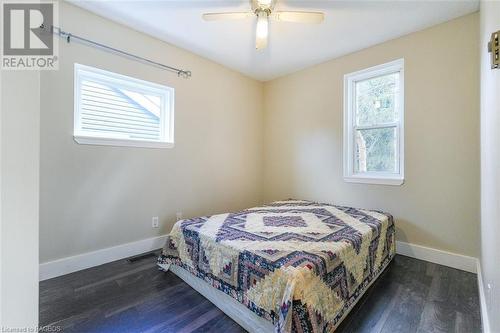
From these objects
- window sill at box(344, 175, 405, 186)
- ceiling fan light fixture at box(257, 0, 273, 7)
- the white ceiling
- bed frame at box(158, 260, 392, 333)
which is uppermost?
the white ceiling

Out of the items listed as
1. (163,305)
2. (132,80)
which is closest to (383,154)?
(163,305)

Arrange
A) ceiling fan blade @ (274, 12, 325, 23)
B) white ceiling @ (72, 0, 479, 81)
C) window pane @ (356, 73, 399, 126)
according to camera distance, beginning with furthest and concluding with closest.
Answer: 1. window pane @ (356, 73, 399, 126)
2. white ceiling @ (72, 0, 479, 81)
3. ceiling fan blade @ (274, 12, 325, 23)

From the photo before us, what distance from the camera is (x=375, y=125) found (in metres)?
2.96

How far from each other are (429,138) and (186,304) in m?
2.88

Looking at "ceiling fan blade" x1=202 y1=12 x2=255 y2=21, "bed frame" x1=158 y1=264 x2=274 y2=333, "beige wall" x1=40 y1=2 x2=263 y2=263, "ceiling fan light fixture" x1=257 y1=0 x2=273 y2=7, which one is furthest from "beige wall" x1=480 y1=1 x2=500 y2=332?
"beige wall" x1=40 y1=2 x2=263 y2=263

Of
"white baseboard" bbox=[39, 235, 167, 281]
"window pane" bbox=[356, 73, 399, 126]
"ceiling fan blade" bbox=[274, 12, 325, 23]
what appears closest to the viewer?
"ceiling fan blade" bbox=[274, 12, 325, 23]

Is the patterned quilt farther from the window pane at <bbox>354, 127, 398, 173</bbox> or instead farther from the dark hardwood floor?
the window pane at <bbox>354, 127, 398, 173</bbox>

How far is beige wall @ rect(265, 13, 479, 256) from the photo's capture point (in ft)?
7.52

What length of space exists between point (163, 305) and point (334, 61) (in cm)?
348

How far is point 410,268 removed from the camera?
7.70 ft

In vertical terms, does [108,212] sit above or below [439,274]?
above

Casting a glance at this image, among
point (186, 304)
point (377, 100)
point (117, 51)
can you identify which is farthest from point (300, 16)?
point (186, 304)

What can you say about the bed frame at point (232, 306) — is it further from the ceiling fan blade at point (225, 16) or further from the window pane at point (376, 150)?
the ceiling fan blade at point (225, 16)

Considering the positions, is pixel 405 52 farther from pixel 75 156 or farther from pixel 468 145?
pixel 75 156
